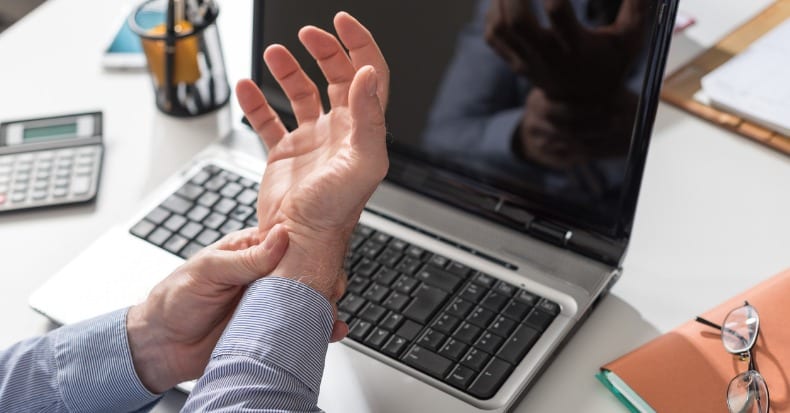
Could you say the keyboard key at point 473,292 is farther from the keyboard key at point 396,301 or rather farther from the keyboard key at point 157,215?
the keyboard key at point 157,215

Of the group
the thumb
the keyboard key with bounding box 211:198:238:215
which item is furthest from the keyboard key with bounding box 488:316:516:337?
the keyboard key with bounding box 211:198:238:215

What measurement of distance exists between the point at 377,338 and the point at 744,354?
34 cm

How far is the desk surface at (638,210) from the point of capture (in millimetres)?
983

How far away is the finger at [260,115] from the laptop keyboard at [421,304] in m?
0.14

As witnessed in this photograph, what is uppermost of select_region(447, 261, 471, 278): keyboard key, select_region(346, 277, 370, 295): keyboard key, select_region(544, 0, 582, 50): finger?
select_region(544, 0, 582, 50): finger

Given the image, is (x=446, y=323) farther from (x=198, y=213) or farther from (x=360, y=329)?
(x=198, y=213)

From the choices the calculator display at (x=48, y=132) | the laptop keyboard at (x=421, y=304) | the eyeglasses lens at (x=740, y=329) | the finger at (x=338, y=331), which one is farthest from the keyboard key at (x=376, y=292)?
the calculator display at (x=48, y=132)

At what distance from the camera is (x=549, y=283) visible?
0.98m

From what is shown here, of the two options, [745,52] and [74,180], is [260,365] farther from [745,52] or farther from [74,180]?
[745,52]

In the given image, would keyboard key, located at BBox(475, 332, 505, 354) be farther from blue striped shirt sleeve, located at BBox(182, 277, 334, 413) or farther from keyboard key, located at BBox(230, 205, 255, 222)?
keyboard key, located at BBox(230, 205, 255, 222)

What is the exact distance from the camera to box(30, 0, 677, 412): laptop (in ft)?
2.92

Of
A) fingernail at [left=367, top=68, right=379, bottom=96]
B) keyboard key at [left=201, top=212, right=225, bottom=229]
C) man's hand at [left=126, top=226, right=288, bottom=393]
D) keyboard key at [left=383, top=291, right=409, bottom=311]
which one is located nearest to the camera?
fingernail at [left=367, top=68, right=379, bottom=96]

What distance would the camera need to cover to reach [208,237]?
103 centimetres

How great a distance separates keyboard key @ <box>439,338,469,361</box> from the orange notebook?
0.44 feet
